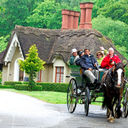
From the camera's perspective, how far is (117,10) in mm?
57500

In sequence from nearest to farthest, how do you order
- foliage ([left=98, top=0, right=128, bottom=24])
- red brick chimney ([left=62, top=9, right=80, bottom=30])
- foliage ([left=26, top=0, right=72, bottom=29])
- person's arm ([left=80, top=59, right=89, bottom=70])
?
person's arm ([left=80, top=59, right=89, bottom=70]), red brick chimney ([left=62, top=9, right=80, bottom=30]), foliage ([left=98, top=0, right=128, bottom=24]), foliage ([left=26, top=0, right=72, bottom=29])

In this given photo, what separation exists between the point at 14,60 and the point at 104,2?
25620mm

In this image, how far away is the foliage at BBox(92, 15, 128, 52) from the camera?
169ft

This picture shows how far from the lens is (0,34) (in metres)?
66.9

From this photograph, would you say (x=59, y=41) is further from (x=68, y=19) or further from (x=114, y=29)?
(x=114, y=29)

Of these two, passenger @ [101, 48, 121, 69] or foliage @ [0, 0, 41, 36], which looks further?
foliage @ [0, 0, 41, 36]

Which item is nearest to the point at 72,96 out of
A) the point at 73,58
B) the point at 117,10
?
the point at 73,58

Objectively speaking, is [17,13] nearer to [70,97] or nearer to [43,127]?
[70,97]

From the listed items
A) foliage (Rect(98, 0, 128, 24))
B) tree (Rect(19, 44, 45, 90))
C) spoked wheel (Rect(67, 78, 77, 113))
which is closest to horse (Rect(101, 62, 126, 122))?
spoked wheel (Rect(67, 78, 77, 113))

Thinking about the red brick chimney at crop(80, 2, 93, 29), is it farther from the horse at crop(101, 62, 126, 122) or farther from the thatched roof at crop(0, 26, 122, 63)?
the horse at crop(101, 62, 126, 122)

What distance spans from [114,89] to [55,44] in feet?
102

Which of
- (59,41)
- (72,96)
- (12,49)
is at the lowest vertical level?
(72,96)

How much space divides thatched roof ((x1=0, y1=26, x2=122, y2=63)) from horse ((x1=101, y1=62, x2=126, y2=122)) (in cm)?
2558

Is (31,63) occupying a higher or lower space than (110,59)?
higher
